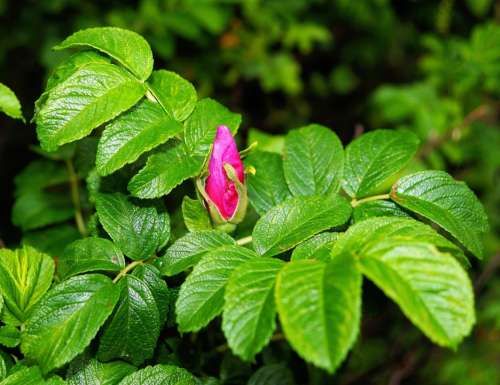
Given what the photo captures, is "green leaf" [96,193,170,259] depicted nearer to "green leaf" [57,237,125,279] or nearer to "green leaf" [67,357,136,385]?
"green leaf" [57,237,125,279]

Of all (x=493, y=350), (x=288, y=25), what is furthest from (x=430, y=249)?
(x=288, y=25)

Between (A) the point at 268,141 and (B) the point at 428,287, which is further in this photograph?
(A) the point at 268,141

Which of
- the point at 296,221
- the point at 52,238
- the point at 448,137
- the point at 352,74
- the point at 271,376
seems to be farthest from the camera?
the point at 352,74

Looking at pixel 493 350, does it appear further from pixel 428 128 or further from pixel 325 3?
pixel 325 3

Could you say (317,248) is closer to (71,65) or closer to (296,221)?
(296,221)

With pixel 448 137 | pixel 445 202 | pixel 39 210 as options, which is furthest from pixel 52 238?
pixel 448 137

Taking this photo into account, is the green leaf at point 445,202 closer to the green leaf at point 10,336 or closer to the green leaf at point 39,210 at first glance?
the green leaf at point 10,336
